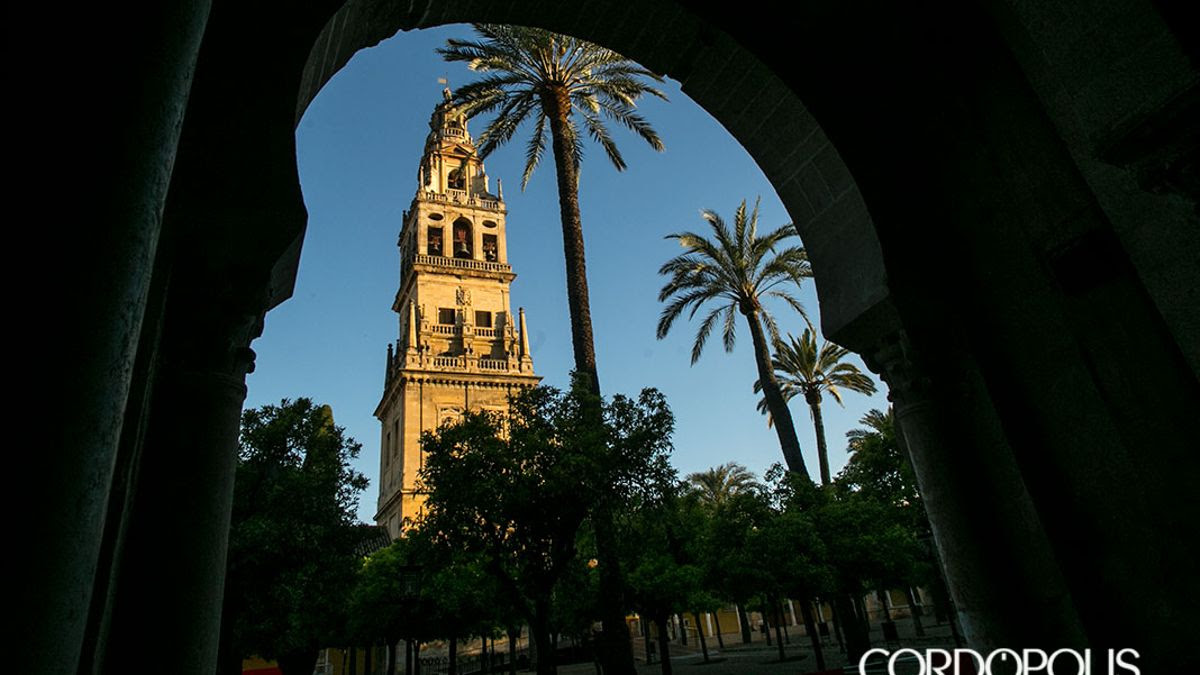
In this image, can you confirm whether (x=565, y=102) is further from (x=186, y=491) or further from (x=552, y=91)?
(x=186, y=491)

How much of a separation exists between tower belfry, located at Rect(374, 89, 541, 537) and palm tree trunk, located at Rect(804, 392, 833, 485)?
1768 cm

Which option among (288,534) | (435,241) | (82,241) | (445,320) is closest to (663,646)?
(288,534)

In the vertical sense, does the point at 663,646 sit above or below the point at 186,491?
below

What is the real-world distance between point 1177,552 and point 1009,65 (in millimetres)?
2817

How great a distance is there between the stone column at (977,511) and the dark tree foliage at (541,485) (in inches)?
469

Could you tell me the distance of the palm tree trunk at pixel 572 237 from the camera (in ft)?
54.2

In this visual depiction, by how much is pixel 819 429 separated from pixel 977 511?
92.8 ft

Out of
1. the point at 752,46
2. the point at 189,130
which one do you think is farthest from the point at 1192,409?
the point at 189,130

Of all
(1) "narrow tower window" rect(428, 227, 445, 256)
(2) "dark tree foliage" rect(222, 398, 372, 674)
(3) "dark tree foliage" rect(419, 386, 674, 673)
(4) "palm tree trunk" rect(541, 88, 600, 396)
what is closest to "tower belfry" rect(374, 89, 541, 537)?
(1) "narrow tower window" rect(428, 227, 445, 256)

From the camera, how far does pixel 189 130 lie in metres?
3.34

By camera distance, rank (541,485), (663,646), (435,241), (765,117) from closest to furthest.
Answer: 1. (765,117)
2. (541,485)
3. (663,646)
4. (435,241)

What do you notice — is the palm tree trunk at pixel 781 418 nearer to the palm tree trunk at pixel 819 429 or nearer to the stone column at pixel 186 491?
the palm tree trunk at pixel 819 429

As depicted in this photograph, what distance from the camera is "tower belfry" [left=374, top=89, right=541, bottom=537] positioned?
132 feet

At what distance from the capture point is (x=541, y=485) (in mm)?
16188
